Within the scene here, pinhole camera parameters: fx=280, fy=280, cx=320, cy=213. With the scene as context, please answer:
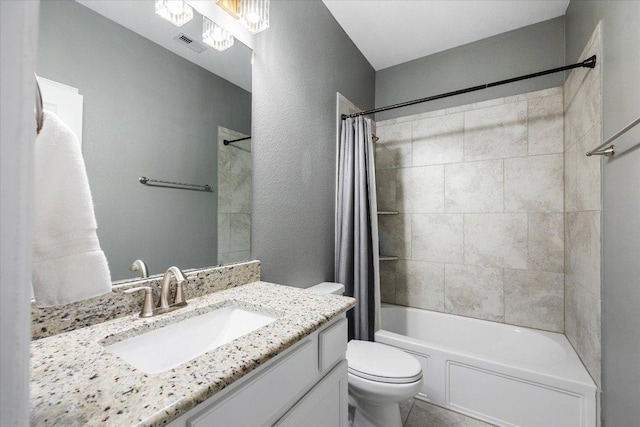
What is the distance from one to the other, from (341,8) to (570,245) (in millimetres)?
2187

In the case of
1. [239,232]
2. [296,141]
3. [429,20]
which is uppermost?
[429,20]

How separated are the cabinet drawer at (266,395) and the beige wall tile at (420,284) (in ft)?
5.93

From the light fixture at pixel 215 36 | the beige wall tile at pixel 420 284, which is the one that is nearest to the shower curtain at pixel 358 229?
the beige wall tile at pixel 420 284

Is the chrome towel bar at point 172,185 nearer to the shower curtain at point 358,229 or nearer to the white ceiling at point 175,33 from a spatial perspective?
the white ceiling at point 175,33

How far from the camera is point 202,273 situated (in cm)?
109

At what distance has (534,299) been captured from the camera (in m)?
2.02

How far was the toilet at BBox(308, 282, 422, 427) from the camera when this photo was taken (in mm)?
1339

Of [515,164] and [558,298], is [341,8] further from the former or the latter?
[558,298]

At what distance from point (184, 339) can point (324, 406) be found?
491 millimetres

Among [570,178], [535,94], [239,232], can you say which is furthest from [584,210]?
[239,232]

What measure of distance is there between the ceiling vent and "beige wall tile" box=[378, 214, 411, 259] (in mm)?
1969

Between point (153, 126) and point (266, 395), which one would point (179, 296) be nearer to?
point (266, 395)

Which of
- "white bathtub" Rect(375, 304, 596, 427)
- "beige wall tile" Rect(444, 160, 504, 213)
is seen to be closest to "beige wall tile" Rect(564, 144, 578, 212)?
"beige wall tile" Rect(444, 160, 504, 213)

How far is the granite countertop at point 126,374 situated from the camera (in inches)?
17.3
